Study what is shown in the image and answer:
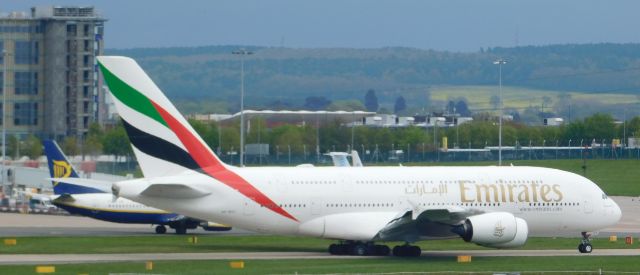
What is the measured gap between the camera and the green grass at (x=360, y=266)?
153 feet

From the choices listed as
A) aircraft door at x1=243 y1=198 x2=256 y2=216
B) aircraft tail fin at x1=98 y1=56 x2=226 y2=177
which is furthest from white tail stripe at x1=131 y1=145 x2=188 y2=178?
aircraft door at x1=243 y1=198 x2=256 y2=216

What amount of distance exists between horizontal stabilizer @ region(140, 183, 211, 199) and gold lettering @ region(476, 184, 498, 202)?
10681 millimetres

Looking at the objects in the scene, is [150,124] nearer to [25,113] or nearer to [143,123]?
[143,123]

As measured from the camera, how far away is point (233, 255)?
54.3 meters

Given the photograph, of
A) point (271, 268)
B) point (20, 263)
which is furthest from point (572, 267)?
point (20, 263)

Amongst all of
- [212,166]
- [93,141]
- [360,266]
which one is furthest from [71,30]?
[360,266]

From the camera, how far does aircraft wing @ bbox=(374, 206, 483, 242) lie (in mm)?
52062

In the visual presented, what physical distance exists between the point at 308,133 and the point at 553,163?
102ft

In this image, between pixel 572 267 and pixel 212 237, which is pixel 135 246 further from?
pixel 572 267

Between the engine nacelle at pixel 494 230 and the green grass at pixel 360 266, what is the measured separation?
2.34 feet

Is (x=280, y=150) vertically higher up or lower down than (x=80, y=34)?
lower down

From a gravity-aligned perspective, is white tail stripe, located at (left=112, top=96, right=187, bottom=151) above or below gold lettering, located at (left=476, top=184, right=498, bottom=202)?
above

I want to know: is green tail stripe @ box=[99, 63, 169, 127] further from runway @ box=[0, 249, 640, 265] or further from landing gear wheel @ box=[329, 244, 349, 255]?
landing gear wheel @ box=[329, 244, 349, 255]

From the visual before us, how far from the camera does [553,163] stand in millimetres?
119688
